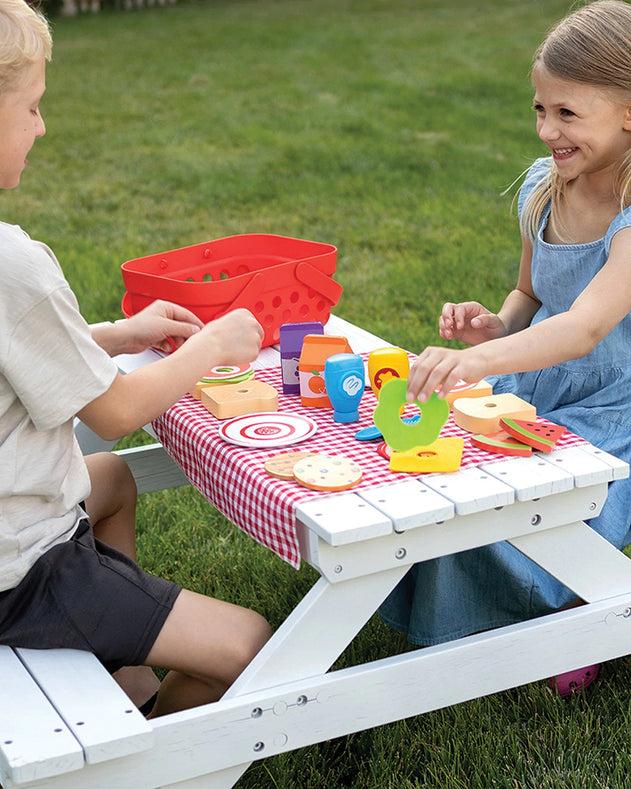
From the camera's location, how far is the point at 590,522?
2162mm

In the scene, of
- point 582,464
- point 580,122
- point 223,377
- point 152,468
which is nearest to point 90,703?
point 223,377

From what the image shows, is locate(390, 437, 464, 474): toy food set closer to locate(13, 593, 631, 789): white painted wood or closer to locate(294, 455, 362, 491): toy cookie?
locate(294, 455, 362, 491): toy cookie

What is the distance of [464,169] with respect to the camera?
6.76 meters

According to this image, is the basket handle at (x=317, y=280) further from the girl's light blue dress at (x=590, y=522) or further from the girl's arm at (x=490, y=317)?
the girl's light blue dress at (x=590, y=522)

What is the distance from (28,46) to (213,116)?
731 centimetres

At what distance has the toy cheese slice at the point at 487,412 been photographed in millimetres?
1899

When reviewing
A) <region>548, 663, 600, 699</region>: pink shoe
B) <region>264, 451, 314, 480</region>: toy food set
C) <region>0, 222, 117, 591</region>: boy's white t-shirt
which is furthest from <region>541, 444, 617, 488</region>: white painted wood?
<region>0, 222, 117, 591</region>: boy's white t-shirt

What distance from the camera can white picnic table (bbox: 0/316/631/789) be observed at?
5.06 feet

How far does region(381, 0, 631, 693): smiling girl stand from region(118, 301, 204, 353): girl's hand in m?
0.61

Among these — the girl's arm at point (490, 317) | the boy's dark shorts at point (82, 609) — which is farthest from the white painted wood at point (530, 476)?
the girl's arm at point (490, 317)

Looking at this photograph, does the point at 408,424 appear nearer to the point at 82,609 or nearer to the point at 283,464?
the point at 283,464

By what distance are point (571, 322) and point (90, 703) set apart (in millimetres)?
1139

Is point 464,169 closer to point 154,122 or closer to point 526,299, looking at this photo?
point 154,122

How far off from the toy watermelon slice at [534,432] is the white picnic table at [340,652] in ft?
0.09
